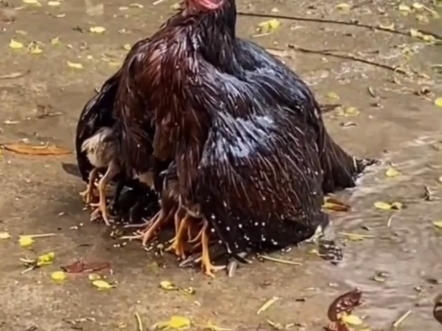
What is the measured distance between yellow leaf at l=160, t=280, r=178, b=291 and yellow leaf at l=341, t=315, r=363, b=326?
0.54m

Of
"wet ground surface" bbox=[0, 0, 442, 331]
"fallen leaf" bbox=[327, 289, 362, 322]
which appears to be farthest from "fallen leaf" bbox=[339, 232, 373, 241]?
"fallen leaf" bbox=[327, 289, 362, 322]

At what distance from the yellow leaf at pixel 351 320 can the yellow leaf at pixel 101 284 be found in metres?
0.73

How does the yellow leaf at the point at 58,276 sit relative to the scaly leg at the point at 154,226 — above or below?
below

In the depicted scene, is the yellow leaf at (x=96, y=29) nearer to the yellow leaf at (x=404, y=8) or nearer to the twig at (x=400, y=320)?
the yellow leaf at (x=404, y=8)

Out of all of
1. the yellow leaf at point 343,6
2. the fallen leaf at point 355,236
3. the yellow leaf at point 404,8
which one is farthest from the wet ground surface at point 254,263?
the yellow leaf at point 343,6

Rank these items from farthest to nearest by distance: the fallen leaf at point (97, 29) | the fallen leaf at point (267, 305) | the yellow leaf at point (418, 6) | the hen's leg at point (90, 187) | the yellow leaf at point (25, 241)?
the yellow leaf at point (418, 6), the fallen leaf at point (97, 29), the hen's leg at point (90, 187), the yellow leaf at point (25, 241), the fallen leaf at point (267, 305)

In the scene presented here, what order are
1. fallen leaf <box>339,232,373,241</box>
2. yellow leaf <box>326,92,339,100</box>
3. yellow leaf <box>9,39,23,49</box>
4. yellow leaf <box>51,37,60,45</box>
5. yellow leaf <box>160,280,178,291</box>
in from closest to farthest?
yellow leaf <box>160,280,178,291</box>
fallen leaf <box>339,232,373,241</box>
yellow leaf <box>326,92,339,100</box>
yellow leaf <box>9,39,23,49</box>
yellow leaf <box>51,37,60,45</box>

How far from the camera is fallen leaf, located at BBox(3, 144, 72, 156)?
4.55 meters

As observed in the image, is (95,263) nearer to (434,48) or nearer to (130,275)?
(130,275)

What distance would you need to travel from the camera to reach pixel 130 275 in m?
3.62

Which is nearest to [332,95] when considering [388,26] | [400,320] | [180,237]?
[388,26]

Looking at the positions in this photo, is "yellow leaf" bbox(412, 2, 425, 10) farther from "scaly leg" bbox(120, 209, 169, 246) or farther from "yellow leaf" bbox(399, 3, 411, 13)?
"scaly leg" bbox(120, 209, 169, 246)

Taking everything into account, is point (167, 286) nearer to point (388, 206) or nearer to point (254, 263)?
point (254, 263)

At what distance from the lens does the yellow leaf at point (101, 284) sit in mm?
3531
